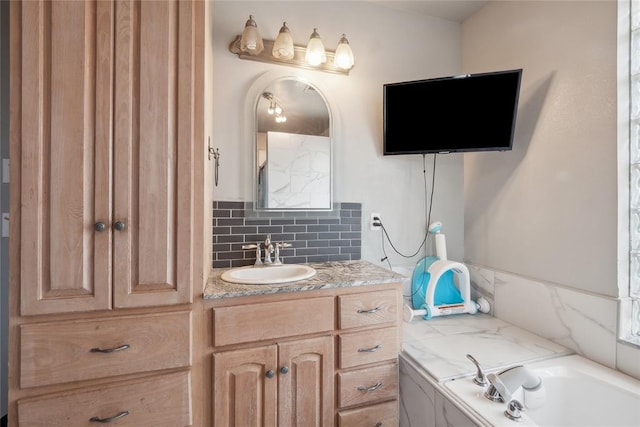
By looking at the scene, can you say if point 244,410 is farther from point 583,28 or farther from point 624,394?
point 583,28

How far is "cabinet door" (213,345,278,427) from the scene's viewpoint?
122 cm

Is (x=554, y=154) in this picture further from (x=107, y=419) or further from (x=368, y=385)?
(x=107, y=419)

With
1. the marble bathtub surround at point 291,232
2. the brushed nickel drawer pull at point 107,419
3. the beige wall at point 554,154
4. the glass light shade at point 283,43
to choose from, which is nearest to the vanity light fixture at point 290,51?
the glass light shade at point 283,43

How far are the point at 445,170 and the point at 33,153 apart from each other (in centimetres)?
226

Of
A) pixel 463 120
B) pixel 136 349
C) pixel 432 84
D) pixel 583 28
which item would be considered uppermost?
pixel 583 28

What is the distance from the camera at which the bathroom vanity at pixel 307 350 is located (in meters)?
1.24

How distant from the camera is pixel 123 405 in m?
1.11

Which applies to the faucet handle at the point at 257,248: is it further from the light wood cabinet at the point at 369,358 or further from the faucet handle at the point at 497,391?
the faucet handle at the point at 497,391

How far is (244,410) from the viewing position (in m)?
1.25

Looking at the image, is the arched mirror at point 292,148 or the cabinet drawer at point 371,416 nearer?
the cabinet drawer at point 371,416

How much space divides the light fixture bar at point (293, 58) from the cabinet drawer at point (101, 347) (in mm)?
1451

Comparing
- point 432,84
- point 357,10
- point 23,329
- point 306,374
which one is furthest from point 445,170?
point 23,329

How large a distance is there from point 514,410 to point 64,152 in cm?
184

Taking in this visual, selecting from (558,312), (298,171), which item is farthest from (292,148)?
(558,312)
